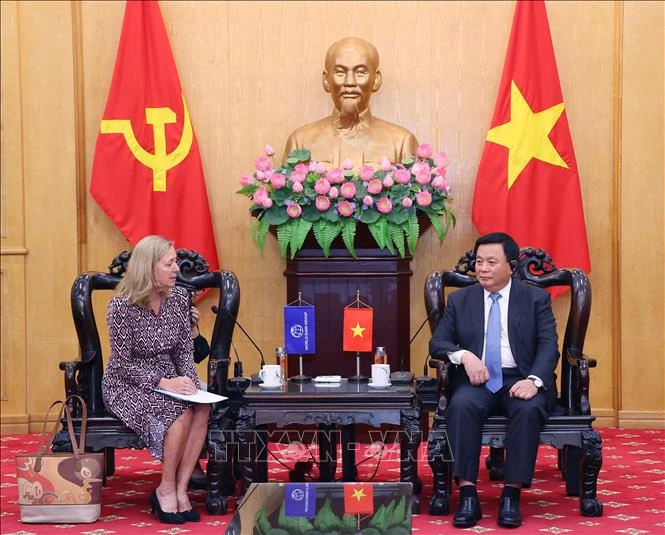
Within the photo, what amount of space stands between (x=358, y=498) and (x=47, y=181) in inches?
141

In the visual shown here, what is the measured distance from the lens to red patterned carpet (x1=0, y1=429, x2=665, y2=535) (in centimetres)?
447

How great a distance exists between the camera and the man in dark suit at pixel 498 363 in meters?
4.55

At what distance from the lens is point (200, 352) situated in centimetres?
517

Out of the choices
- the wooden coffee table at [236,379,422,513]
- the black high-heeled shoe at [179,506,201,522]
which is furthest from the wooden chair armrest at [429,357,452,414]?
the black high-heeled shoe at [179,506,201,522]

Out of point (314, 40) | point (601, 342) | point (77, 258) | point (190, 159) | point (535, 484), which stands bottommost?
point (535, 484)

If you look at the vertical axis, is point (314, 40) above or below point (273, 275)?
above

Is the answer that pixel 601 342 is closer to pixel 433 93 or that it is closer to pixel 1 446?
pixel 433 93

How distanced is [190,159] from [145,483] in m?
2.08

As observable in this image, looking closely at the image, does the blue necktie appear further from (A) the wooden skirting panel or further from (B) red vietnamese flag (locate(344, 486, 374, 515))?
(A) the wooden skirting panel

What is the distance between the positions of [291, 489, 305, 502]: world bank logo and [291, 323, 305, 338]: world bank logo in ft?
3.62

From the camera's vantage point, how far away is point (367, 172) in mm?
5824

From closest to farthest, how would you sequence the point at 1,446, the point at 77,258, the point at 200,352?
1. the point at 200,352
2. the point at 1,446
3. the point at 77,258

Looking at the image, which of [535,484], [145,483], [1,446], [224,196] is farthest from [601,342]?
[1,446]

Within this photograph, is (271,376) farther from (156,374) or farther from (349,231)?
(349,231)
